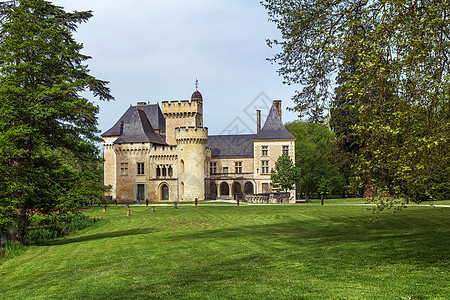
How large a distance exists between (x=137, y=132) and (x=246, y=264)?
4515 centimetres

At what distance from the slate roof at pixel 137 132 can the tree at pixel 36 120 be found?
116 feet

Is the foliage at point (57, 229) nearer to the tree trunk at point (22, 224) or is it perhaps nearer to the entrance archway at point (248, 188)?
the tree trunk at point (22, 224)

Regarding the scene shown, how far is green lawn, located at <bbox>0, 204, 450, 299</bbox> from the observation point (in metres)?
9.05

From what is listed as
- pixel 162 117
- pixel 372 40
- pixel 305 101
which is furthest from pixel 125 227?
pixel 162 117

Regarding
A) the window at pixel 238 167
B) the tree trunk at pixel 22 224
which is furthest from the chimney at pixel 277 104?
the tree trunk at pixel 22 224

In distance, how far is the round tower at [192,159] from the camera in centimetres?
5153

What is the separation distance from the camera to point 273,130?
177 feet

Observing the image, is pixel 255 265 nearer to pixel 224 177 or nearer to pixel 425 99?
pixel 425 99


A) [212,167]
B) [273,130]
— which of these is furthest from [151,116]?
[273,130]

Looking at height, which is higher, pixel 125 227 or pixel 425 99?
pixel 425 99

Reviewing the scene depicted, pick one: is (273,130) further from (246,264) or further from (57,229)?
(246,264)

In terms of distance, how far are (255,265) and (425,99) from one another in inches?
232

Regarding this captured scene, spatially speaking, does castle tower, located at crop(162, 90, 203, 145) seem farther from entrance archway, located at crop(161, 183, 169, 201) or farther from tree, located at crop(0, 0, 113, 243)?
tree, located at crop(0, 0, 113, 243)

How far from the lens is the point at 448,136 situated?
10109 mm
